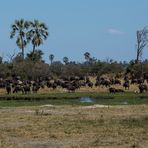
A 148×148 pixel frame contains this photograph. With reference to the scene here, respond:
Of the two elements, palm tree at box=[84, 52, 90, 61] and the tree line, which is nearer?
the tree line

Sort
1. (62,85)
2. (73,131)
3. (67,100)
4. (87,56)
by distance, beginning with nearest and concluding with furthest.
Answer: (73,131), (67,100), (62,85), (87,56)

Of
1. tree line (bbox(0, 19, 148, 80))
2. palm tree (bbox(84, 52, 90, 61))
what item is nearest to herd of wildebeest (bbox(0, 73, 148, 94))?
tree line (bbox(0, 19, 148, 80))

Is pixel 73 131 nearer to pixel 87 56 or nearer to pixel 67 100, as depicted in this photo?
pixel 67 100

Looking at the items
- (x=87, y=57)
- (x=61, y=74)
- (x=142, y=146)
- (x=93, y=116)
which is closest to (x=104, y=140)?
(x=142, y=146)

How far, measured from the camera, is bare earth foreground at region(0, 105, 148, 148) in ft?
58.2

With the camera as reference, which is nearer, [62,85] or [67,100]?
[67,100]

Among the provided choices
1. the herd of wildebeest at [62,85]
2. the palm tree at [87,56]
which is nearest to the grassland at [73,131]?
the herd of wildebeest at [62,85]

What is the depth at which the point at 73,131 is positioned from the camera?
2125 centimetres

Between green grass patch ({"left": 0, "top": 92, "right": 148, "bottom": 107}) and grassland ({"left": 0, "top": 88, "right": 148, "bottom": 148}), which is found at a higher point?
green grass patch ({"left": 0, "top": 92, "right": 148, "bottom": 107})

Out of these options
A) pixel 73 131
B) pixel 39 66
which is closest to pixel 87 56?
pixel 39 66

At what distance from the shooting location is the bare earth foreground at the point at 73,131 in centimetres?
1775

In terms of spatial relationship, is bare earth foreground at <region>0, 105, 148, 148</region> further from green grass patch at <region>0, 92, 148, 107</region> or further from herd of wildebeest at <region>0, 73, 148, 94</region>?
herd of wildebeest at <region>0, 73, 148, 94</region>

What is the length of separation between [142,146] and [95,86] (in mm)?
55007

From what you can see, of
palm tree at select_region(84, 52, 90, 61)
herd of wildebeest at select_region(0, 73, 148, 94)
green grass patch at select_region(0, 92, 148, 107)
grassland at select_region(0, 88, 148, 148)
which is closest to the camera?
grassland at select_region(0, 88, 148, 148)
